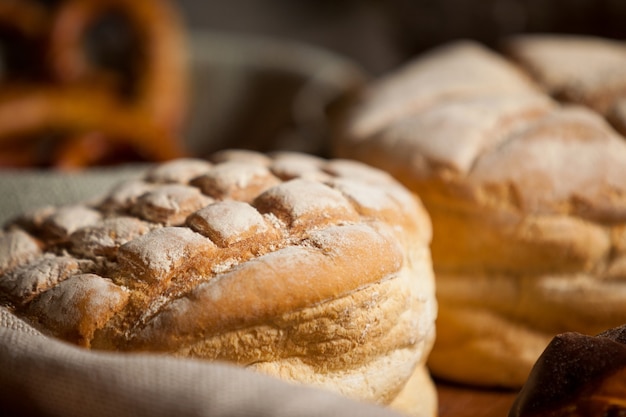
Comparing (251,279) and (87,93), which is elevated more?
(251,279)

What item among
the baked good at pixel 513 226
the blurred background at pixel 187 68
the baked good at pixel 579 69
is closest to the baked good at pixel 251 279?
the baked good at pixel 513 226

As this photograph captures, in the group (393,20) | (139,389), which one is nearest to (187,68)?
(393,20)

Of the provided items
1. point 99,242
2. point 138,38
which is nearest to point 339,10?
point 138,38

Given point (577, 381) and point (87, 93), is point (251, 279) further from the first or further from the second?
point (87, 93)

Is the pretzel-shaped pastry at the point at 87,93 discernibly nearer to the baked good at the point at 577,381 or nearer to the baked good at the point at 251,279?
the baked good at the point at 251,279

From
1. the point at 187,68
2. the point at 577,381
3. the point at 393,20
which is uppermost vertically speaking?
the point at 577,381

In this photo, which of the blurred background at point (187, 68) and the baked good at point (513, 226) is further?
the blurred background at point (187, 68)
